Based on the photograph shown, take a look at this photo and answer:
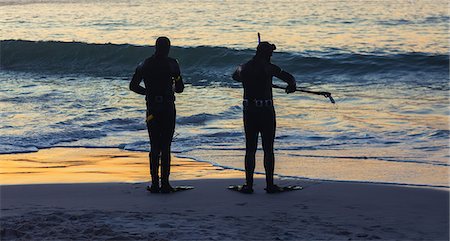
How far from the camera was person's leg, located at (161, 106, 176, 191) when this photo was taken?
31.2ft

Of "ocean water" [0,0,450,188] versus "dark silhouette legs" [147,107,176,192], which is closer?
"dark silhouette legs" [147,107,176,192]

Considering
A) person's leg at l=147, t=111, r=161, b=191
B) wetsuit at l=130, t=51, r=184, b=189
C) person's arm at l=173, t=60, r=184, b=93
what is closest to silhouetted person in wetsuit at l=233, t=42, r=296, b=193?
person's arm at l=173, t=60, r=184, b=93

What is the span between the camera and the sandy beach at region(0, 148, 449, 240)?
755 cm

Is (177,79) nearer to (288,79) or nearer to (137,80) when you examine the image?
(137,80)

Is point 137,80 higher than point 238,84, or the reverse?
point 137,80

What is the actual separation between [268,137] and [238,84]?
45.2 ft

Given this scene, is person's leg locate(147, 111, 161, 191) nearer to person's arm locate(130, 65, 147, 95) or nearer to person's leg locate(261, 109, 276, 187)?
person's arm locate(130, 65, 147, 95)

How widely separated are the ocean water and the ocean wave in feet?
0.18

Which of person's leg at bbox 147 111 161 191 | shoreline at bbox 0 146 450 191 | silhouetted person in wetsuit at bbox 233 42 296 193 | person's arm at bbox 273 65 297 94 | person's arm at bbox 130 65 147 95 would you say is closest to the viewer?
person's arm at bbox 273 65 297 94

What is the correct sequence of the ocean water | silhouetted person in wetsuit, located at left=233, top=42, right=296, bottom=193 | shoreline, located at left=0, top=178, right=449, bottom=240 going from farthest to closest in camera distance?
1. the ocean water
2. silhouetted person in wetsuit, located at left=233, top=42, right=296, bottom=193
3. shoreline, located at left=0, top=178, right=449, bottom=240

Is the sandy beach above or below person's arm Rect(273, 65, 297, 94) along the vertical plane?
below

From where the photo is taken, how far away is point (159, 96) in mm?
9438

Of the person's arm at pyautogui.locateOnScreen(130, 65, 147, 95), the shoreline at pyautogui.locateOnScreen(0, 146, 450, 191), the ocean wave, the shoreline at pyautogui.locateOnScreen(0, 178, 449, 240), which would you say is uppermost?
the ocean wave

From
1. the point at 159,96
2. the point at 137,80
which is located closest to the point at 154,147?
the point at 159,96
